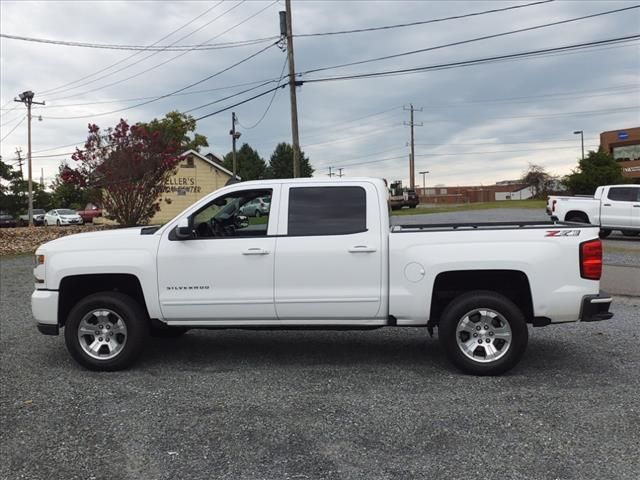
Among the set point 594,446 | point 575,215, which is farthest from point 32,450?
point 575,215

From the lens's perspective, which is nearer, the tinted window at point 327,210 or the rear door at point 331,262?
the rear door at point 331,262

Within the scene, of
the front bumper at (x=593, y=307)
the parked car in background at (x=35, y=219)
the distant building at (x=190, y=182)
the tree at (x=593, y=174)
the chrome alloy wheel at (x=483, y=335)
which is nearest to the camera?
the front bumper at (x=593, y=307)

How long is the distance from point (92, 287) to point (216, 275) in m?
1.40

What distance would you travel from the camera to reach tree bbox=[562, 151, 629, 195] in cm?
4412

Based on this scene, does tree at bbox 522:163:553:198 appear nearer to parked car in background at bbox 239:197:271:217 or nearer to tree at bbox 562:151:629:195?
tree at bbox 562:151:629:195

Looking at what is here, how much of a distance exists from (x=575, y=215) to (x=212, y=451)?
61.3 feet

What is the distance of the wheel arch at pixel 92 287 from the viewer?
5.82m

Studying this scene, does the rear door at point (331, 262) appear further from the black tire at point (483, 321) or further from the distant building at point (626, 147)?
the distant building at point (626, 147)

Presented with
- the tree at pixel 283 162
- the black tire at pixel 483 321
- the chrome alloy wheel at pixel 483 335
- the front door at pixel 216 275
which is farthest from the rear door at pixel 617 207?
the tree at pixel 283 162

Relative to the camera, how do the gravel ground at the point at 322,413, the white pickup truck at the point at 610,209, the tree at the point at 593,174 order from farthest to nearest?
the tree at the point at 593,174
the white pickup truck at the point at 610,209
the gravel ground at the point at 322,413

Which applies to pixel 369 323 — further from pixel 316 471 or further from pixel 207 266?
pixel 316 471

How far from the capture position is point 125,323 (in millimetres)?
5684

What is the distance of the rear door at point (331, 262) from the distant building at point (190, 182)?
45059 mm

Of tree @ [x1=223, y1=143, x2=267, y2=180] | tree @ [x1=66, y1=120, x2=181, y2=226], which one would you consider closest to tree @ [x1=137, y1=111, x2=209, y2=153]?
tree @ [x1=223, y1=143, x2=267, y2=180]
